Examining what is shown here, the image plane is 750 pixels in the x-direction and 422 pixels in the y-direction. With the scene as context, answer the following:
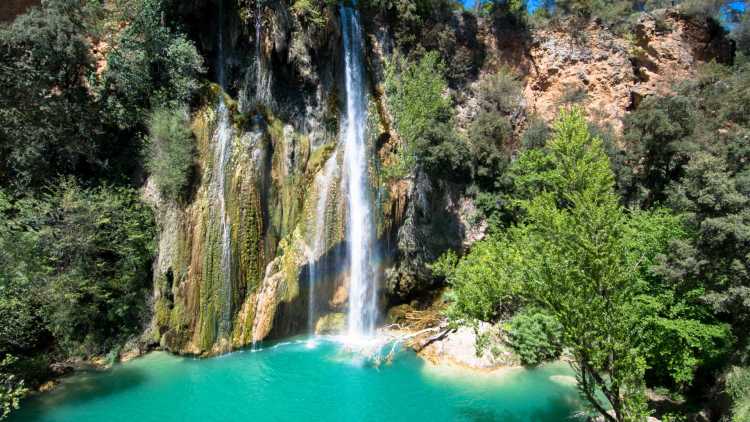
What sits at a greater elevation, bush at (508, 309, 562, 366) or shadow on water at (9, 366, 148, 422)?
bush at (508, 309, 562, 366)

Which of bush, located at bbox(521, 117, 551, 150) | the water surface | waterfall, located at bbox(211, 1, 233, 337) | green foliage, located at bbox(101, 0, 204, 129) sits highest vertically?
green foliage, located at bbox(101, 0, 204, 129)

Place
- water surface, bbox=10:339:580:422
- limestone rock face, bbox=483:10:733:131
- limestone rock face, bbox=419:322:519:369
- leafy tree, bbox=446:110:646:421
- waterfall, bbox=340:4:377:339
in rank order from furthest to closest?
limestone rock face, bbox=483:10:733:131 → waterfall, bbox=340:4:377:339 → limestone rock face, bbox=419:322:519:369 → water surface, bbox=10:339:580:422 → leafy tree, bbox=446:110:646:421

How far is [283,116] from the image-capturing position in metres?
19.2

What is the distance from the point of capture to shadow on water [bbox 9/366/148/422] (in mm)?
12227

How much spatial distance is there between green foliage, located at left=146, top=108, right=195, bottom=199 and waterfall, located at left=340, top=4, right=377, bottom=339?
6781 mm

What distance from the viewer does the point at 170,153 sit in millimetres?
15891

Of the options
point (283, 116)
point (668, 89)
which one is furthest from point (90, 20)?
point (668, 89)

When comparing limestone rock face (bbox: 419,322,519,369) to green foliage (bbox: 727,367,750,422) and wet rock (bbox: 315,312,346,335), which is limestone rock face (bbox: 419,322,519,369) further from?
green foliage (bbox: 727,367,750,422)

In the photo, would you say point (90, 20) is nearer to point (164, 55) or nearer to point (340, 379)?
point (164, 55)

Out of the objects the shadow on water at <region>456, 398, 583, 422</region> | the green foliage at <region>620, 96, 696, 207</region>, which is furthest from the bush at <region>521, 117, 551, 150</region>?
the shadow on water at <region>456, 398, 583, 422</region>

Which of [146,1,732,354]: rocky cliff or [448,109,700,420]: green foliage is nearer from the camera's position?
[448,109,700,420]: green foliage

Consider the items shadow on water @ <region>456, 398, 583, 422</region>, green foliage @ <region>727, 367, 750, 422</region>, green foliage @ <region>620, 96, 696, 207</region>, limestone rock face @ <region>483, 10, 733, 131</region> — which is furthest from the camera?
limestone rock face @ <region>483, 10, 733, 131</region>

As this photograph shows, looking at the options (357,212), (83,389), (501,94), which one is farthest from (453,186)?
(83,389)

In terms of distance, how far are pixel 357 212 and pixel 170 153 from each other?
7966 mm
